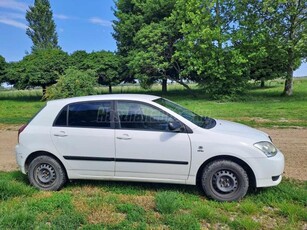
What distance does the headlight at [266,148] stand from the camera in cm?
430

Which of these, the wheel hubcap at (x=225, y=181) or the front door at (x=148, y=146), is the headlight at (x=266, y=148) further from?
the front door at (x=148, y=146)

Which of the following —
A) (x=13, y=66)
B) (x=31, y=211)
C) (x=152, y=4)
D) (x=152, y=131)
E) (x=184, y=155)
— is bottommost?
(x=31, y=211)

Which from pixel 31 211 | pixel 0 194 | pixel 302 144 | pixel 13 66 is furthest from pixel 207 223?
pixel 13 66

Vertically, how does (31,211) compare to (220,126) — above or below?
below

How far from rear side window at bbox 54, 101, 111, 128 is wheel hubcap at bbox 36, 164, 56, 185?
757 millimetres

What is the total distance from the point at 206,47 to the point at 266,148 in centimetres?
1939

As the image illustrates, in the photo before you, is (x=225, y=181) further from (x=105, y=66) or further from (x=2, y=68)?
(x=2, y=68)

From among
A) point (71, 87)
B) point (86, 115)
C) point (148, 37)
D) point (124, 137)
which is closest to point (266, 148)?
point (124, 137)

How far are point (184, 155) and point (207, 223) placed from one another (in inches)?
42.3

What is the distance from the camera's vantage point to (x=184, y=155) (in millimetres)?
4406

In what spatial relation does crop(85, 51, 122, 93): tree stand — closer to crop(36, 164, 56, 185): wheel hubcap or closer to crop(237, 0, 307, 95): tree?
crop(237, 0, 307, 95): tree

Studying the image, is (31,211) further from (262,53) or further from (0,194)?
(262,53)

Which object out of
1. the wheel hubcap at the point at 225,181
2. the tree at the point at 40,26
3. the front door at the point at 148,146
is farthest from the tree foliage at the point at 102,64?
the wheel hubcap at the point at 225,181

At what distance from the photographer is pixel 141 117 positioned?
467 centimetres
